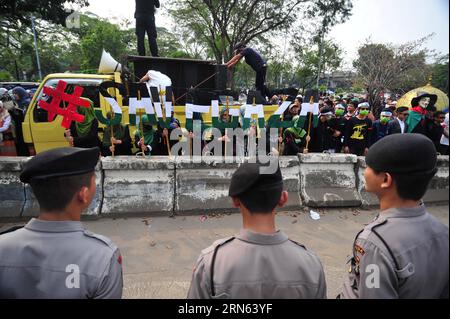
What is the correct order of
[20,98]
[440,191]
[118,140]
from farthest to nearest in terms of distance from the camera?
[20,98], [118,140], [440,191]

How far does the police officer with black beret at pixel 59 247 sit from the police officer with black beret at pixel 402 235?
1193 mm

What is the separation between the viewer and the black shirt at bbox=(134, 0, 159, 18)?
7.99 meters

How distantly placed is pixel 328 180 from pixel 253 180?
435 cm

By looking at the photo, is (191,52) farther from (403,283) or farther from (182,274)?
(403,283)

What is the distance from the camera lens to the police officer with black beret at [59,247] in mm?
1481

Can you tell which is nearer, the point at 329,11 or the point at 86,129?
the point at 86,129

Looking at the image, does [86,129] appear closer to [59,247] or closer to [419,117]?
[59,247]

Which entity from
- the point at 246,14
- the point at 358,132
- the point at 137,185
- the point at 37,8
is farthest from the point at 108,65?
the point at 246,14

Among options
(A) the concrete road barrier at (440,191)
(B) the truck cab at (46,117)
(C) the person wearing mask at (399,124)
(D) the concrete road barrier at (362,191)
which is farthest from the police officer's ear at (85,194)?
(C) the person wearing mask at (399,124)

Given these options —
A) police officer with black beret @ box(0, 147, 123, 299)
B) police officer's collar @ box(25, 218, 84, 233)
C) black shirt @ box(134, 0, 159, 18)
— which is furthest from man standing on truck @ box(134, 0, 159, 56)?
police officer's collar @ box(25, 218, 84, 233)

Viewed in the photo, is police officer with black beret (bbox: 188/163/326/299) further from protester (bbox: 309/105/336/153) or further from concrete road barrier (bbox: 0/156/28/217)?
protester (bbox: 309/105/336/153)

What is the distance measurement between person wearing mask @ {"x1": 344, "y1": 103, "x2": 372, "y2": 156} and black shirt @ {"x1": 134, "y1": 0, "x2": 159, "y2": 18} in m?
5.39

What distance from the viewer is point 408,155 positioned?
153 centimetres
